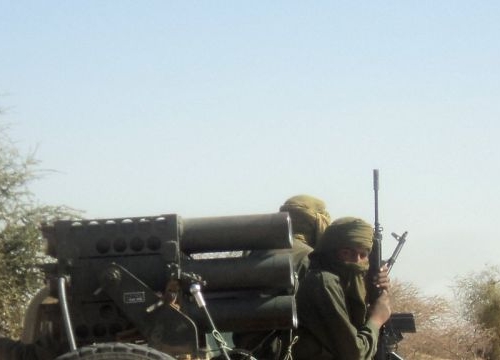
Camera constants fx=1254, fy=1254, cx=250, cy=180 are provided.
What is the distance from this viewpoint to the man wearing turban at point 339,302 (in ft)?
21.1

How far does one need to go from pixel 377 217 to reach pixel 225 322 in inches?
103

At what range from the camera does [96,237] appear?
221 inches

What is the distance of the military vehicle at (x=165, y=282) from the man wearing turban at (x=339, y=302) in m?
0.66

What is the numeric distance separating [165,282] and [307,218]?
260 cm

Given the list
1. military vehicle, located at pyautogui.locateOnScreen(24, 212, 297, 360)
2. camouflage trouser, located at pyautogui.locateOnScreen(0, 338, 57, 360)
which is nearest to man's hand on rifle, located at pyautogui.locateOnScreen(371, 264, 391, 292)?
military vehicle, located at pyautogui.locateOnScreen(24, 212, 297, 360)

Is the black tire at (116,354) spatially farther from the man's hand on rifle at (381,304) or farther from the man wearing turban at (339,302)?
the man's hand on rifle at (381,304)

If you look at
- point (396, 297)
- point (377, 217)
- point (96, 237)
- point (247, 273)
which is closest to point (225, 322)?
point (247, 273)

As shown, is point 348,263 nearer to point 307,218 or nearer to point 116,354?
point 307,218

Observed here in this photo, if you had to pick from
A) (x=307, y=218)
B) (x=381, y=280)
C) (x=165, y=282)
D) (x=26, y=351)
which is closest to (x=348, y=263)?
(x=381, y=280)

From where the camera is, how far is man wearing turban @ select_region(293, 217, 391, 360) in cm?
643

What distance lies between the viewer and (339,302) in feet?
21.4

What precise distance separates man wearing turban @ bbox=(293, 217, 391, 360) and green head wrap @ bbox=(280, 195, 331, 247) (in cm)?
107

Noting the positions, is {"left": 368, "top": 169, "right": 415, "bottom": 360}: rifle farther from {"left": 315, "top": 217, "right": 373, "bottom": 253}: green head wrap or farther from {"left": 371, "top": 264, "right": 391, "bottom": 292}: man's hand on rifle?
{"left": 315, "top": 217, "right": 373, "bottom": 253}: green head wrap

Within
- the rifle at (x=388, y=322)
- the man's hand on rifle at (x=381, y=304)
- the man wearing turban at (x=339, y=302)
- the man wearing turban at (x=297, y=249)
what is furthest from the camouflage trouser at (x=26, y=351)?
the rifle at (x=388, y=322)
